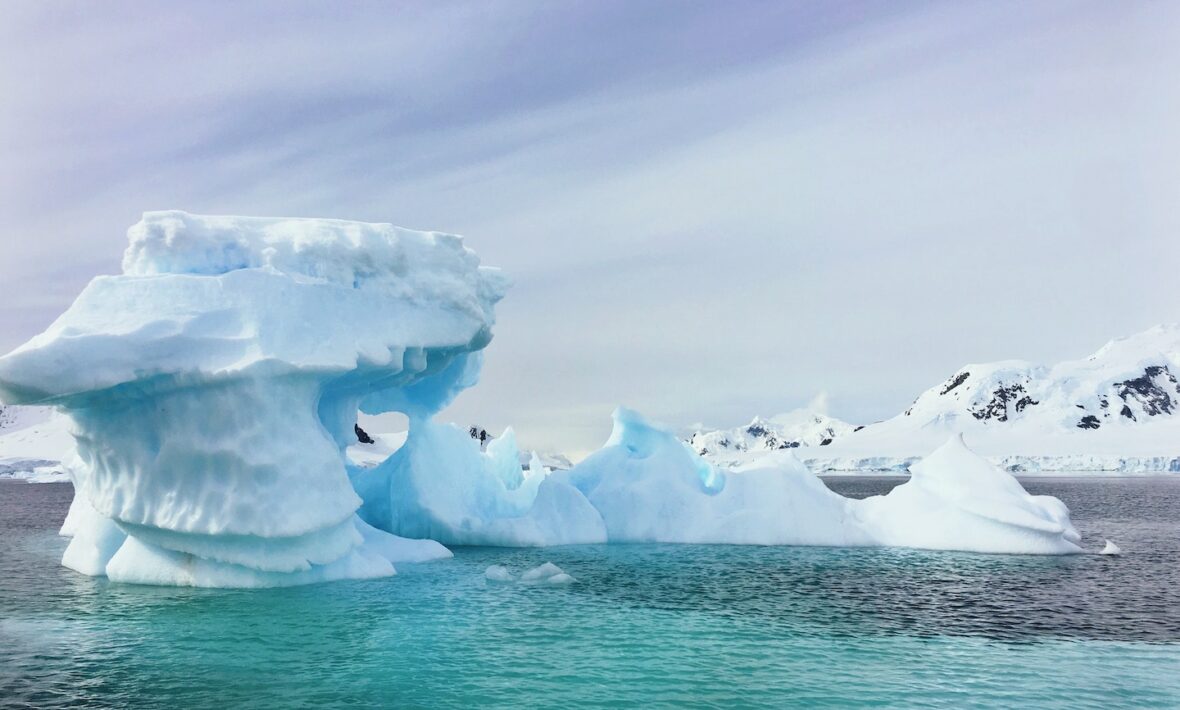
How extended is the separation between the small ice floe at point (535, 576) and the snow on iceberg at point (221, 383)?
2643 millimetres

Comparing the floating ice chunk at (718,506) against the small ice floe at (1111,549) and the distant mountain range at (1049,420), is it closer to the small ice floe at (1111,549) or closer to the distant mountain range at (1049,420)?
the small ice floe at (1111,549)

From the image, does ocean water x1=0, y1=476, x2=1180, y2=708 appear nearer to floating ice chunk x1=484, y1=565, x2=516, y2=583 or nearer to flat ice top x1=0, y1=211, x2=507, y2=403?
floating ice chunk x1=484, y1=565, x2=516, y2=583

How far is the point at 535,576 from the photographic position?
2022 cm

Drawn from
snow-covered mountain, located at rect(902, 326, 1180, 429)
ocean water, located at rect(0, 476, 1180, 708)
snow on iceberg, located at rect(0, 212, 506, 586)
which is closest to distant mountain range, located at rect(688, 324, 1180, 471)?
snow-covered mountain, located at rect(902, 326, 1180, 429)

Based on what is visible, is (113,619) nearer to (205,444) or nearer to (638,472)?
(205,444)

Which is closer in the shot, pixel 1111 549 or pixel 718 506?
pixel 1111 549

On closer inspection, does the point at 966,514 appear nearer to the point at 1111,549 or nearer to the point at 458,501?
the point at 1111,549

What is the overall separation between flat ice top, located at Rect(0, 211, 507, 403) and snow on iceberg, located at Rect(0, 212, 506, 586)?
3 cm

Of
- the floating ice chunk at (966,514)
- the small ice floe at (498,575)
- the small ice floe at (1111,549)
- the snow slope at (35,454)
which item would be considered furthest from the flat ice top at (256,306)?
the snow slope at (35,454)

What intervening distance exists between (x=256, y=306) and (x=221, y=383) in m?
1.89

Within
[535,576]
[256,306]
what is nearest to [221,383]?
[256,306]

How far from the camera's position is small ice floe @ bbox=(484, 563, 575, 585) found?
786 inches

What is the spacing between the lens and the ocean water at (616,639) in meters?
11.6

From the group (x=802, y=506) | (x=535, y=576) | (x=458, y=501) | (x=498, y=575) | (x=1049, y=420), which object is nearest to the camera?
(x=498, y=575)
